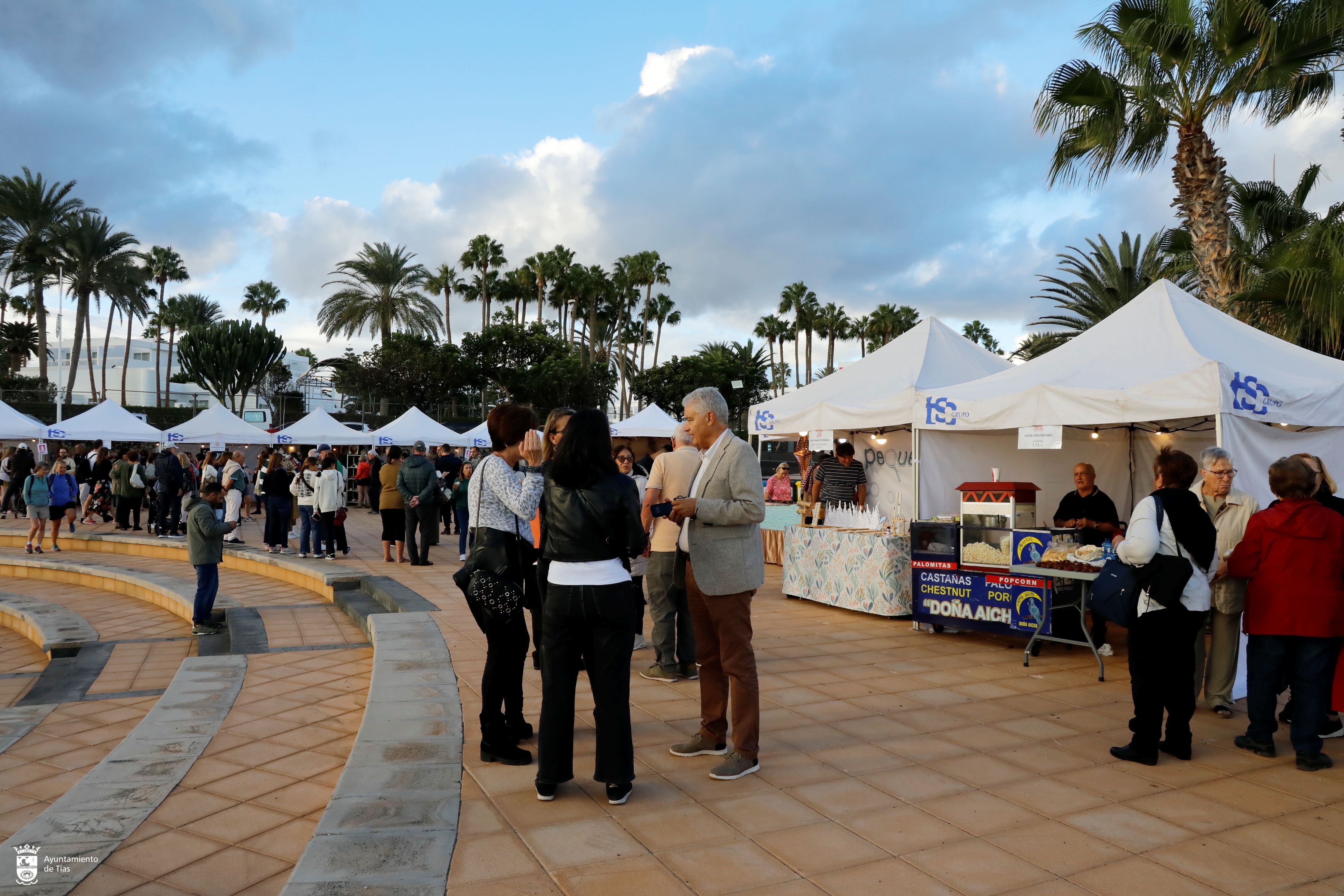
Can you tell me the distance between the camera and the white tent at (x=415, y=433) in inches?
858

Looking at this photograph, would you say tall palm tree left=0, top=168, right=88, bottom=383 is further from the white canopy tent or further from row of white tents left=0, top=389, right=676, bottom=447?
the white canopy tent

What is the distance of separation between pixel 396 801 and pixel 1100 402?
548 centimetres

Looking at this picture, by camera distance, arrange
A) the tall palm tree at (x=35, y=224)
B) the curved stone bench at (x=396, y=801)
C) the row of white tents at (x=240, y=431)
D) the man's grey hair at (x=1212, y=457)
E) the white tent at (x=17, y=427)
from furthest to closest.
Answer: the tall palm tree at (x=35, y=224) < the row of white tents at (x=240, y=431) < the white tent at (x=17, y=427) < the man's grey hair at (x=1212, y=457) < the curved stone bench at (x=396, y=801)

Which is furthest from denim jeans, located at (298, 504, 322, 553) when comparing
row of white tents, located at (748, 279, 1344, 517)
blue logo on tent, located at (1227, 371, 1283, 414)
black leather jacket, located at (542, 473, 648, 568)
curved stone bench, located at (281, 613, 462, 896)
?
blue logo on tent, located at (1227, 371, 1283, 414)

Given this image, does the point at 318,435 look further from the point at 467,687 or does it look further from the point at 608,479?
the point at 608,479

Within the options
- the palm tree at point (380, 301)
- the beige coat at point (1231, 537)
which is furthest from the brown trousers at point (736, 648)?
the palm tree at point (380, 301)

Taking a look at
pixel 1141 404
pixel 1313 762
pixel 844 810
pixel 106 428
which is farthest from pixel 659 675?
pixel 106 428

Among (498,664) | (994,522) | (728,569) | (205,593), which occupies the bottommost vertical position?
(205,593)

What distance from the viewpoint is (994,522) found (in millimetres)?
7117

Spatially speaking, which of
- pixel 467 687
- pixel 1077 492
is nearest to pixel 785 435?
pixel 1077 492

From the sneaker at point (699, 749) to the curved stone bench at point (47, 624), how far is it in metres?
6.64

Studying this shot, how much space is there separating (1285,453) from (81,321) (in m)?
49.1

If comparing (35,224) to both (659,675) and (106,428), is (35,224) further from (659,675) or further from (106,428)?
(659,675)

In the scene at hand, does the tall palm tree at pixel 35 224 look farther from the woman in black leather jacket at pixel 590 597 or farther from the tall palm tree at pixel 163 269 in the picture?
the woman in black leather jacket at pixel 590 597
